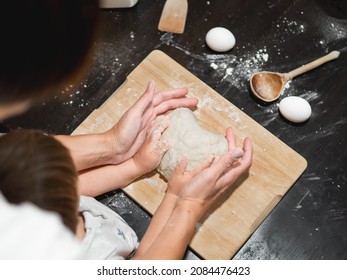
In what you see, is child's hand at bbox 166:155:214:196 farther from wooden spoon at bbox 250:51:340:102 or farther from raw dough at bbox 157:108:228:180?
wooden spoon at bbox 250:51:340:102

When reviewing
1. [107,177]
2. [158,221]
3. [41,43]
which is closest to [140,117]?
[107,177]

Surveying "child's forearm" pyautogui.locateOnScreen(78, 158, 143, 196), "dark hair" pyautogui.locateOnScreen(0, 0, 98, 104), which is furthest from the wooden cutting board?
"dark hair" pyautogui.locateOnScreen(0, 0, 98, 104)

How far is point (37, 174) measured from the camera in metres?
0.73

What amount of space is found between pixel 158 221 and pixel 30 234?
51cm

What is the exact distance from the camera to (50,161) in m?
0.74

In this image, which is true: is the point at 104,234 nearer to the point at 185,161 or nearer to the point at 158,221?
the point at 158,221

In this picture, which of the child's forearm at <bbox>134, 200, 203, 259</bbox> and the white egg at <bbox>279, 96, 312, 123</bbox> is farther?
the white egg at <bbox>279, 96, 312, 123</bbox>

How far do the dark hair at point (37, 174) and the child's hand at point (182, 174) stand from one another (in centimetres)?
54

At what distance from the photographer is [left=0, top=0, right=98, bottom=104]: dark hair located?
2.03ft

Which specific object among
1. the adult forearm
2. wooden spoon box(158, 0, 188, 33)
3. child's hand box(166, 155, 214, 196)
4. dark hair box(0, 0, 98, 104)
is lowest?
the adult forearm

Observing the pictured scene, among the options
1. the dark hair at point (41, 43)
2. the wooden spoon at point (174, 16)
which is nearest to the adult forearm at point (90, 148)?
the wooden spoon at point (174, 16)

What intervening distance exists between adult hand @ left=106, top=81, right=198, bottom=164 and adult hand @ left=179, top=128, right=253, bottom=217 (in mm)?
216

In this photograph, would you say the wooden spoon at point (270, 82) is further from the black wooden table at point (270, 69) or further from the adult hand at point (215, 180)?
the adult hand at point (215, 180)

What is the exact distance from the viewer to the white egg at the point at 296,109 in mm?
1441
